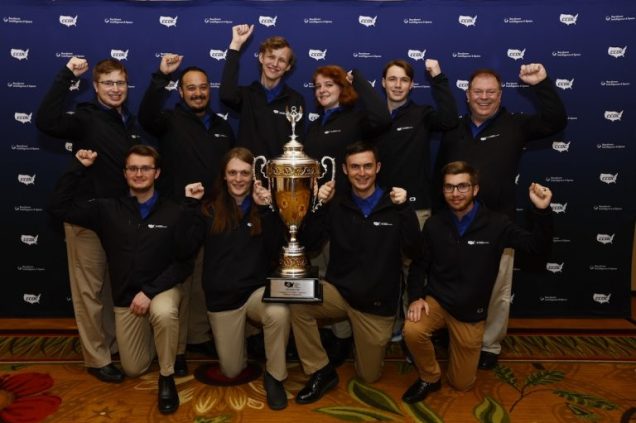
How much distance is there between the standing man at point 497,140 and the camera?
346 centimetres

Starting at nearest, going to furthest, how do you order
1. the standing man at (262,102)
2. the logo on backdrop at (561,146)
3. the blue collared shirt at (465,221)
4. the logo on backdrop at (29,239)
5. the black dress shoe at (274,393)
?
the black dress shoe at (274,393) → the blue collared shirt at (465,221) → the standing man at (262,102) → the logo on backdrop at (561,146) → the logo on backdrop at (29,239)

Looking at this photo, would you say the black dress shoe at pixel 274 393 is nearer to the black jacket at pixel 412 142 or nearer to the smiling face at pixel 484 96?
the black jacket at pixel 412 142

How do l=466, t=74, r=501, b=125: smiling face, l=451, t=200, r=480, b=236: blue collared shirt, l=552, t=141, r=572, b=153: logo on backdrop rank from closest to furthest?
l=451, t=200, r=480, b=236: blue collared shirt
l=466, t=74, r=501, b=125: smiling face
l=552, t=141, r=572, b=153: logo on backdrop

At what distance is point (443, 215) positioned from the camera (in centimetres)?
329

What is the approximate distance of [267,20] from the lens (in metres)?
4.41

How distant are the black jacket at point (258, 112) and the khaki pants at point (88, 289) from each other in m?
1.19

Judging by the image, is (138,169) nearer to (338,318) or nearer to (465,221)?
(338,318)

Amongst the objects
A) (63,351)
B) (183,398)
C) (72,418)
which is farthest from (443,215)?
(63,351)

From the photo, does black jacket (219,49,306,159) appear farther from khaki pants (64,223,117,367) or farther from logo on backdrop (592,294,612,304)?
logo on backdrop (592,294,612,304)

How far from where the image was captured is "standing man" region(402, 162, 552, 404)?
123 inches

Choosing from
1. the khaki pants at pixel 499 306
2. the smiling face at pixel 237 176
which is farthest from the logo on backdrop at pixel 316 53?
the khaki pants at pixel 499 306

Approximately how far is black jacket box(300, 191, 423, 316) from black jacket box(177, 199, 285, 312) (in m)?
0.36

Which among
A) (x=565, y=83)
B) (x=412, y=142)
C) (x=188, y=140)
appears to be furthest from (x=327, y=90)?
(x=565, y=83)

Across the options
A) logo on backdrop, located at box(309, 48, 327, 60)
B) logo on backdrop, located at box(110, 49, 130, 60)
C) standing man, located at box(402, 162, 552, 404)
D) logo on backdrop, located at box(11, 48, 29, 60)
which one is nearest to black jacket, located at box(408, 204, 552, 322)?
standing man, located at box(402, 162, 552, 404)
